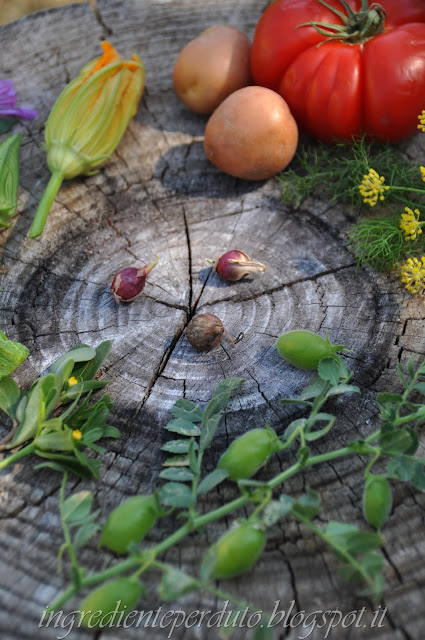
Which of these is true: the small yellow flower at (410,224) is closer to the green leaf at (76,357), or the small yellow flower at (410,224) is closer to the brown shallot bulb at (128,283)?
the brown shallot bulb at (128,283)

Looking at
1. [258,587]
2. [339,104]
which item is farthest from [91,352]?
[339,104]

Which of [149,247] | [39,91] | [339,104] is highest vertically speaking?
[39,91]

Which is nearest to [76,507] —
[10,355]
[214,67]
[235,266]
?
[10,355]

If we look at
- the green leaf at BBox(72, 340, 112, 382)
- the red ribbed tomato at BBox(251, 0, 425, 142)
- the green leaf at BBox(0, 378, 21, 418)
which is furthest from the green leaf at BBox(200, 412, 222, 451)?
the red ribbed tomato at BBox(251, 0, 425, 142)

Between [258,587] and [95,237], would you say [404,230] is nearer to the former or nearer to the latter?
[95,237]

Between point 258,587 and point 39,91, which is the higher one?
point 39,91

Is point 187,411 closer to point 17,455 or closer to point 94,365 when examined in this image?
point 94,365
